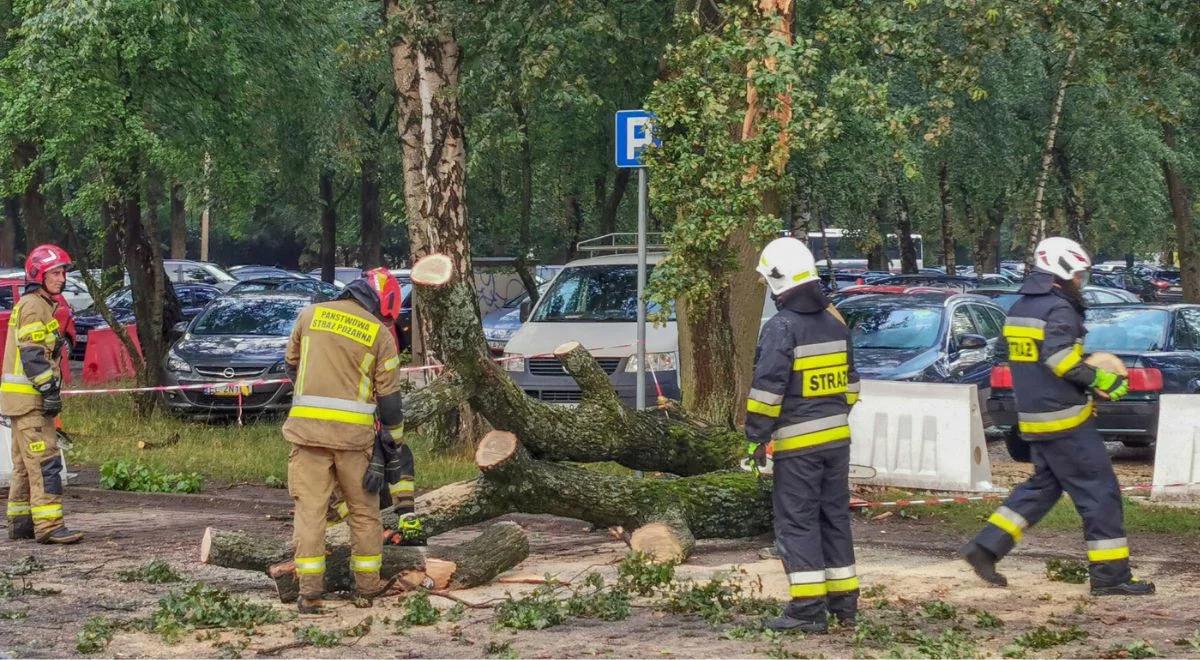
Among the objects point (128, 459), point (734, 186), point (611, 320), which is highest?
point (734, 186)

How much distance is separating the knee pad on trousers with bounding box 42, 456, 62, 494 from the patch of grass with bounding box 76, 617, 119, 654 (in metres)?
3.00

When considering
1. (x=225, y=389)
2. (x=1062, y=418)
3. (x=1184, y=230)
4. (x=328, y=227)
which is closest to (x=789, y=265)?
(x=1062, y=418)

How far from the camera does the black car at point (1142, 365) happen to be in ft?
45.2

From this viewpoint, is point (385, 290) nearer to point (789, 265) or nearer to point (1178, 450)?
point (789, 265)

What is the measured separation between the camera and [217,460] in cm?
1380

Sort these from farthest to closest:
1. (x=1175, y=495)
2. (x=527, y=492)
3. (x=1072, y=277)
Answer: (x=1175, y=495)
(x=527, y=492)
(x=1072, y=277)

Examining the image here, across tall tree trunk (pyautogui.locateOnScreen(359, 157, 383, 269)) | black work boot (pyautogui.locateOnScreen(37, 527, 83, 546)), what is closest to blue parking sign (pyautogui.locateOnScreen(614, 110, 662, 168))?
black work boot (pyautogui.locateOnScreen(37, 527, 83, 546))

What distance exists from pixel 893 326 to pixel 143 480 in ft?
24.4

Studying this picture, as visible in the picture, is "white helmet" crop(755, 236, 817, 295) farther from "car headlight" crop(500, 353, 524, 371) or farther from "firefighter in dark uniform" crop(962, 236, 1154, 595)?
"car headlight" crop(500, 353, 524, 371)

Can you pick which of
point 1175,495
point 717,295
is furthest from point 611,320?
point 1175,495

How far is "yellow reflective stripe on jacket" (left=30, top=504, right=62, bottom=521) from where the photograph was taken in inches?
389

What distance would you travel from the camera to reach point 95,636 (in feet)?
22.3

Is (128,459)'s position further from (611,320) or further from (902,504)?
(902,504)

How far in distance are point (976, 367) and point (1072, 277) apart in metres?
6.91
